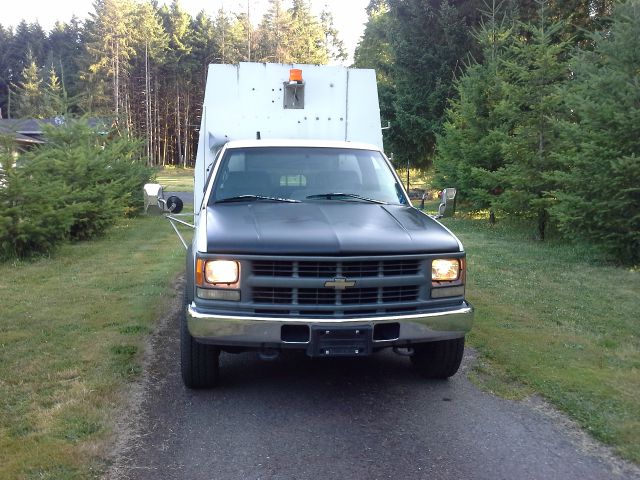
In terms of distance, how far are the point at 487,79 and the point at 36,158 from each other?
12230 millimetres

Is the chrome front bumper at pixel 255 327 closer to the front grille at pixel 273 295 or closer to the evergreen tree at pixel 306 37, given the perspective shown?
the front grille at pixel 273 295

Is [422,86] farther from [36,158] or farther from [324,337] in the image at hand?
[324,337]

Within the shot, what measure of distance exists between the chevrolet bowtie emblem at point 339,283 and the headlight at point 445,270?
0.65 metres

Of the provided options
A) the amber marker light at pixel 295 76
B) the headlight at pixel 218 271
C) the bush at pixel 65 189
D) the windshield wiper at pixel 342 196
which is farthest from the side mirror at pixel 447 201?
the bush at pixel 65 189

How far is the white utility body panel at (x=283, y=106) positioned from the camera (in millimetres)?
7898

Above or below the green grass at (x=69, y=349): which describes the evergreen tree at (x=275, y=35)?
above

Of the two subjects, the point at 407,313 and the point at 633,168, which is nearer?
the point at 407,313

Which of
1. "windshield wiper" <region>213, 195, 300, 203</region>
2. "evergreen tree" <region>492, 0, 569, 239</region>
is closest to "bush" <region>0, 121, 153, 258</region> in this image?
"windshield wiper" <region>213, 195, 300, 203</region>

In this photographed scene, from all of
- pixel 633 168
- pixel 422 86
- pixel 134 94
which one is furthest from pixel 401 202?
pixel 134 94

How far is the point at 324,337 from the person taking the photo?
414cm

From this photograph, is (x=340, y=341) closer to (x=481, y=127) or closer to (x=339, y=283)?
(x=339, y=283)

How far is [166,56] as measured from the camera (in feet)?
198

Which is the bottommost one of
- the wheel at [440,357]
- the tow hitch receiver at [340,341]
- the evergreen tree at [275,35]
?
the wheel at [440,357]

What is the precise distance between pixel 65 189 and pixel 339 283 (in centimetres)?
901
